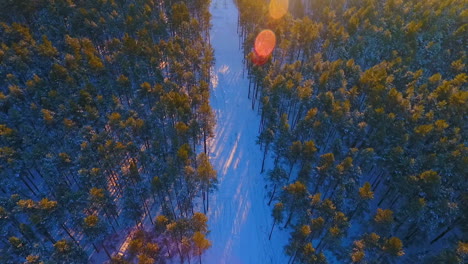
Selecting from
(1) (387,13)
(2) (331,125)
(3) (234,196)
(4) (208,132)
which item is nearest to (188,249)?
(3) (234,196)

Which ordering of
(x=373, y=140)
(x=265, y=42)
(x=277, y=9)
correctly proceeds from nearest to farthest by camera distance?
(x=373, y=140) → (x=265, y=42) → (x=277, y=9)

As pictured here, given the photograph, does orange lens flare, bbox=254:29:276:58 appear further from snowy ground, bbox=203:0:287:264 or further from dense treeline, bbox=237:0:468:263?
snowy ground, bbox=203:0:287:264

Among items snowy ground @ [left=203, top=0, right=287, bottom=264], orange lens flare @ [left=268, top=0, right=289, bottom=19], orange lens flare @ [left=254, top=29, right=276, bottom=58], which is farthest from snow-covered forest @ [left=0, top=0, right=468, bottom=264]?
orange lens flare @ [left=268, top=0, right=289, bottom=19]

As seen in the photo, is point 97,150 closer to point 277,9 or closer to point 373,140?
point 373,140

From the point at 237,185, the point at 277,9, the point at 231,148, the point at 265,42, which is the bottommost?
the point at 237,185

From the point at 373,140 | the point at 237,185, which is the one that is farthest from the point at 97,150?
the point at 373,140

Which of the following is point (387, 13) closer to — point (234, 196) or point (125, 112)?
point (234, 196)

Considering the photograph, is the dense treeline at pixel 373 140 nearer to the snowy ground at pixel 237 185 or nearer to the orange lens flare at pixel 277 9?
the snowy ground at pixel 237 185
